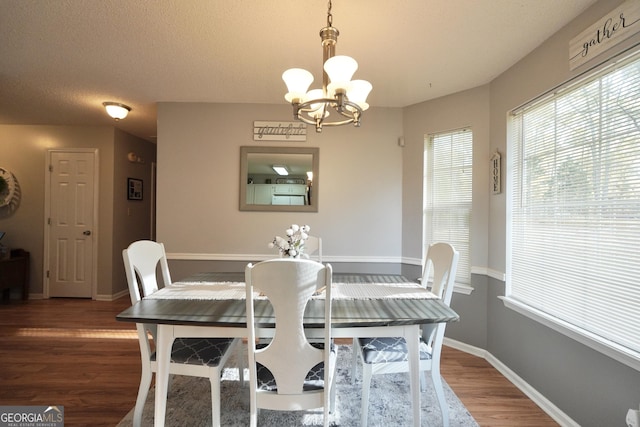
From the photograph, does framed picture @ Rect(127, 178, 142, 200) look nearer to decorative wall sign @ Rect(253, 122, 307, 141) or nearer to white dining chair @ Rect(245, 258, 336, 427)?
decorative wall sign @ Rect(253, 122, 307, 141)

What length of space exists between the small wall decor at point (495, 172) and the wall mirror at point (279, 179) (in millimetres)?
1654

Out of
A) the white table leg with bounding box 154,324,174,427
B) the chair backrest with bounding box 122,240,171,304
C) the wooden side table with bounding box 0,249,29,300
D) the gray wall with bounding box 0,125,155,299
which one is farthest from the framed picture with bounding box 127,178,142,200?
the white table leg with bounding box 154,324,174,427

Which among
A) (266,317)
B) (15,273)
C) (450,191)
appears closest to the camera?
(266,317)

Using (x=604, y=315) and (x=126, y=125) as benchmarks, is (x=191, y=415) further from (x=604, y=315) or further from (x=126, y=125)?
(x=126, y=125)

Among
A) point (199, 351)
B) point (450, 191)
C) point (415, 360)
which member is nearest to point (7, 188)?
point (199, 351)

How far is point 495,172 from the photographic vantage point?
2.46 meters

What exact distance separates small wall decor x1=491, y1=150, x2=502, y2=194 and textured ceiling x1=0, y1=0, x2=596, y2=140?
27.6 inches

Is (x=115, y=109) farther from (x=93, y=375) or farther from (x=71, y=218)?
(x=93, y=375)

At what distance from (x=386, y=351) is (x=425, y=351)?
0.79 feet

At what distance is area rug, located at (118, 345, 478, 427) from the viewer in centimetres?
176

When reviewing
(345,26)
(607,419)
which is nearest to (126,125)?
(345,26)

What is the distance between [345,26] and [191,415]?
263 cm

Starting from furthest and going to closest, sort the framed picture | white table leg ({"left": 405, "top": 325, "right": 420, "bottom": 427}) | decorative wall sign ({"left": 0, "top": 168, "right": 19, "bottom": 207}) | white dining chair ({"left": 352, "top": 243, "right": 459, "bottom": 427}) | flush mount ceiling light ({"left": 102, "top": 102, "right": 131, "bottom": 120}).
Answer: the framed picture, decorative wall sign ({"left": 0, "top": 168, "right": 19, "bottom": 207}), flush mount ceiling light ({"left": 102, "top": 102, "right": 131, "bottom": 120}), white dining chair ({"left": 352, "top": 243, "right": 459, "bottom": 427}), white table leg ({"left": 405, "top": 325, "right": 420, "bottom": 427})

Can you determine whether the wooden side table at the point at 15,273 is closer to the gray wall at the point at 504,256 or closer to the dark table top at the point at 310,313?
the dark table top at the point at 310,313
